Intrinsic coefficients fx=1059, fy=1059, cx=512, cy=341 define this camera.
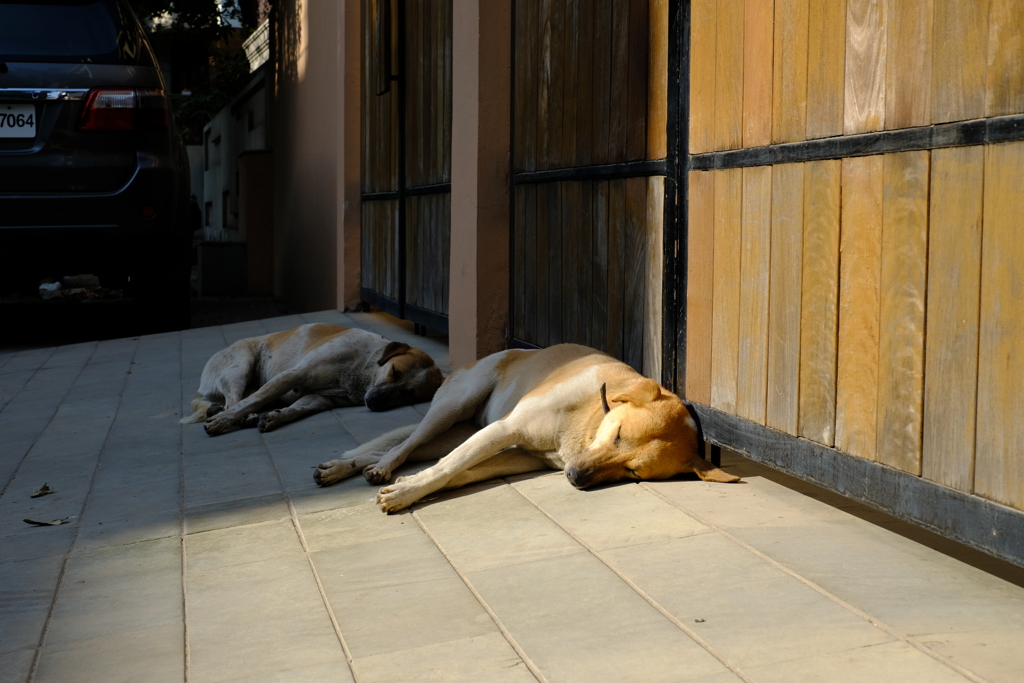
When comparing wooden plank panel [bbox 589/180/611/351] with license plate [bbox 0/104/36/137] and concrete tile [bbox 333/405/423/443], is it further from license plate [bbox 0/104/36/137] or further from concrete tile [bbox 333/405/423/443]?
license plate [bbox 0/104/36/137]

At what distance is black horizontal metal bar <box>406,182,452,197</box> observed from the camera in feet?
22.7

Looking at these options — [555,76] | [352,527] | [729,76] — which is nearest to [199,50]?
[555,76]

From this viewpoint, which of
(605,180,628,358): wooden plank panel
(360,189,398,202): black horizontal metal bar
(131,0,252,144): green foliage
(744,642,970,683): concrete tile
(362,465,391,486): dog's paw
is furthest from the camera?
(131,0,252,144): green foliage

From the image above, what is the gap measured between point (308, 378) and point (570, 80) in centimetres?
201

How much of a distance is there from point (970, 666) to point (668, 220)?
7.30 feet

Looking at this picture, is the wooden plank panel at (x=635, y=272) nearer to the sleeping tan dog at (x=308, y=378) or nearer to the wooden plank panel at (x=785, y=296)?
the wooden plank panel at (x=785, y=296)

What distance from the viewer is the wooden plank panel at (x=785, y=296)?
10.9ft

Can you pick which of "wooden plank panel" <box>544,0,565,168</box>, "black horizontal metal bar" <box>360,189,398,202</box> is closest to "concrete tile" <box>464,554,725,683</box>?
"wooden plank panel" <box>544,0,565,168</box>

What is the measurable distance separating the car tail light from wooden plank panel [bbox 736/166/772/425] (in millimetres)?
5088

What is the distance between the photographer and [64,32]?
289 inches

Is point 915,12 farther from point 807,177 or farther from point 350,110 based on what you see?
point 350,110

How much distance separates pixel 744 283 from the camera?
12.0 feet

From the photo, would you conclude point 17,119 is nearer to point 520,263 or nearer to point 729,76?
point 520,263

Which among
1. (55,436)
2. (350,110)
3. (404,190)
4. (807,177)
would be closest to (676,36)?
(807,177)
